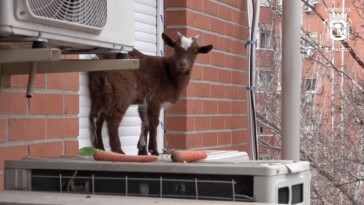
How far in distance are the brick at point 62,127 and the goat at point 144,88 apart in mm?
175

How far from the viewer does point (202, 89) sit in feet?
16.1

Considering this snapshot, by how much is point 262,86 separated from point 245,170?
314 inches

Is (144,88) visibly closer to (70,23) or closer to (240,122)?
(70,23)

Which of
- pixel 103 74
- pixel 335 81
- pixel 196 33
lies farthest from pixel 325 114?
pixel 103 74

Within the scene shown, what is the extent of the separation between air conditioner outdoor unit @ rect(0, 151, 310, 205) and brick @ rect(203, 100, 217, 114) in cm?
272

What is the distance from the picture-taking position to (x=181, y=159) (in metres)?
2.14

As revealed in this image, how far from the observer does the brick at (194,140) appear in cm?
467

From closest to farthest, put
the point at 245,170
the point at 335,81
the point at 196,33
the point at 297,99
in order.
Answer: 1. the point at 245,170
2. the point at 297,99
3. the point at 196,33
4. the point at 335,81

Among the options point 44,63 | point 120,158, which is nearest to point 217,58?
point 44,63

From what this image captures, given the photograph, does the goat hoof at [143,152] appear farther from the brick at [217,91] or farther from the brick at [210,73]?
the brick at [217,91]

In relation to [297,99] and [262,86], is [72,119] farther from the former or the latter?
[262,86]

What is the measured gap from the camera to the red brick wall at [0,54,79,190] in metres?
2.96

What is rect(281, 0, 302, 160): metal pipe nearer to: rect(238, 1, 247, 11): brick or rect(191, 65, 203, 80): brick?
rect(191, 65, 203, 80): brick

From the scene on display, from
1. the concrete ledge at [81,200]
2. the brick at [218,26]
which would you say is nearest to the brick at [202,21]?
the brick at [218,26]
